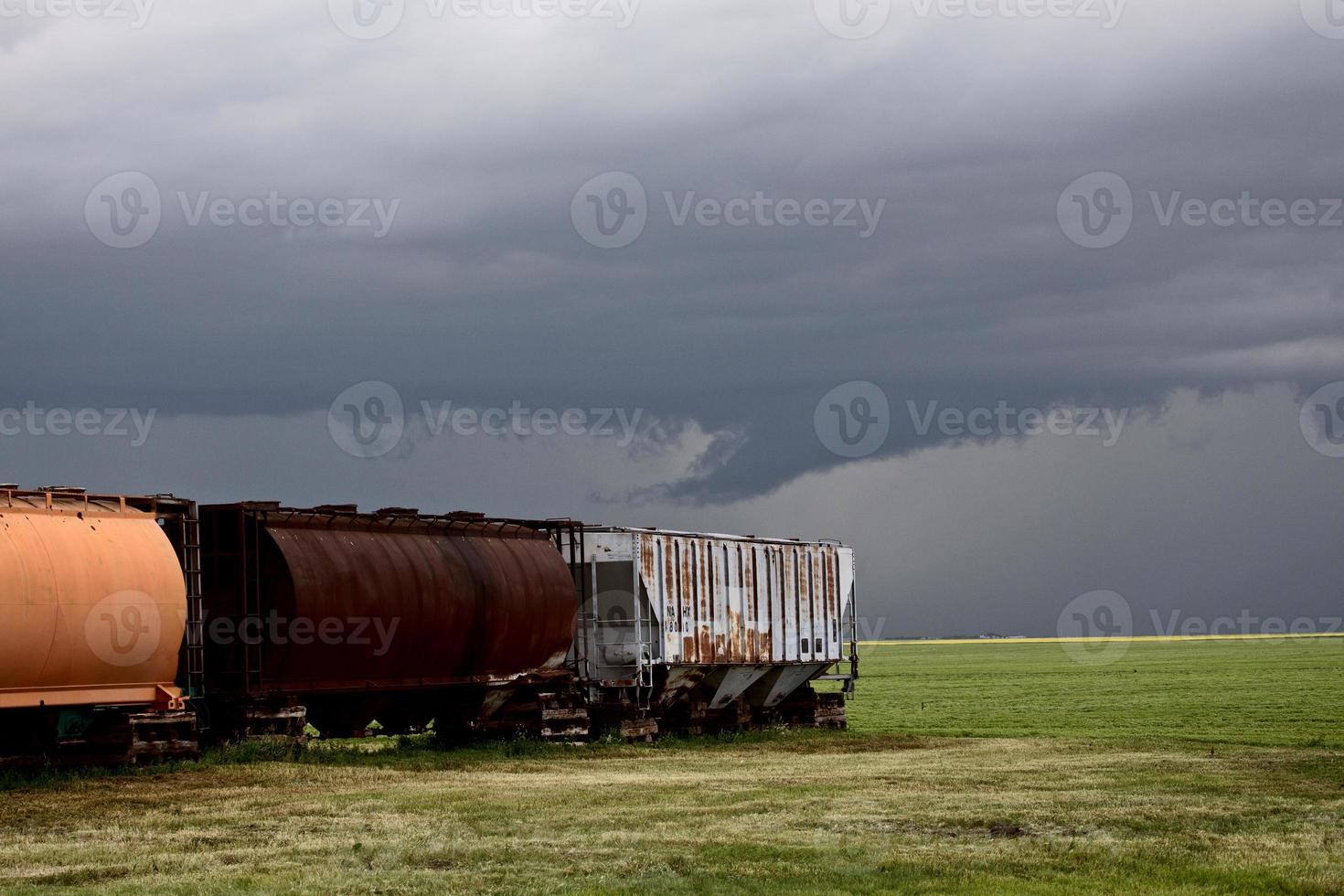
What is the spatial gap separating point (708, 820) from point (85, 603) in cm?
938

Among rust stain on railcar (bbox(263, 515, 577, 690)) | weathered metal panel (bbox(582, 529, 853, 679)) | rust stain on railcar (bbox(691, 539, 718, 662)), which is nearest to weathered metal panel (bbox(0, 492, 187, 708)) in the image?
rust stain on railcar (bbox(263, 515, 577, 690))

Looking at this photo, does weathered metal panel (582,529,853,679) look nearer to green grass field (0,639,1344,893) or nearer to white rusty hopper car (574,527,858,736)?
white rusty hopper car (574,527,858,736)

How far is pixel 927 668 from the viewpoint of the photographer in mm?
90875

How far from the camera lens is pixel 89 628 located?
21219 millimetres

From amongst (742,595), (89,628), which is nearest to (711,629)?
(742,595)

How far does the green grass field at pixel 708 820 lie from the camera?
13.2 metres

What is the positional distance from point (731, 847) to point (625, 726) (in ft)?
50.2

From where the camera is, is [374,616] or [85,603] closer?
[85,603]

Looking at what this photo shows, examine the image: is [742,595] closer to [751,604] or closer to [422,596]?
[751,604]

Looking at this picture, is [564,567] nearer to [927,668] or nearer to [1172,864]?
[1172,864]

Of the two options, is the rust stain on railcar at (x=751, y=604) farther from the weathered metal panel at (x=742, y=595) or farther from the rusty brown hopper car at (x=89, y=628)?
the rusty brown hopper car at (x=89, y=628)

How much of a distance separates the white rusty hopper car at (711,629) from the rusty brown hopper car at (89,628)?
30.1 ft

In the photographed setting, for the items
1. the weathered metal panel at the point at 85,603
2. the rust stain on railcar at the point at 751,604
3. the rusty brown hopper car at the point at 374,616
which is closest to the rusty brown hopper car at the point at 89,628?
the weathered metal panel at the point at 85,603

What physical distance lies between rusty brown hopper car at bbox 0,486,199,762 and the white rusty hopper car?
362 inches
